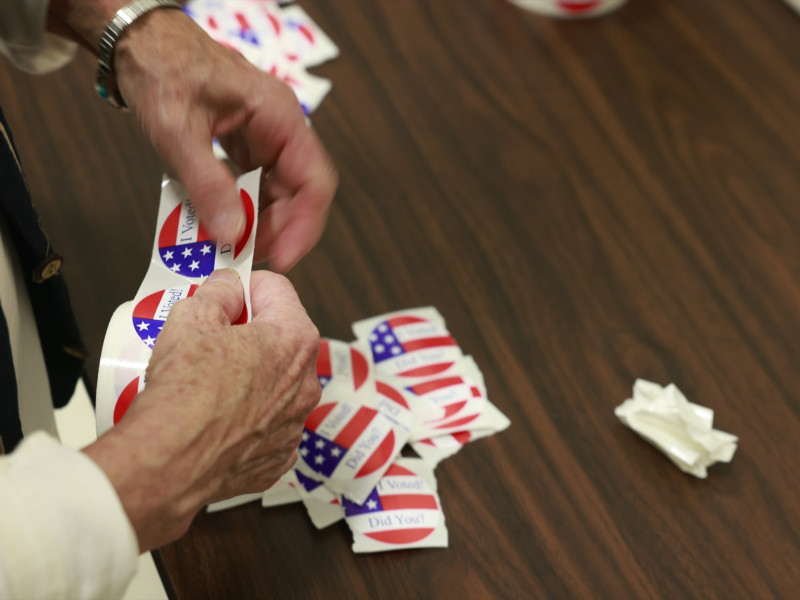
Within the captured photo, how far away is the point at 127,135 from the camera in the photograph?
1.32 metres

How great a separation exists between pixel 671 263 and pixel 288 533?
25.8 inches

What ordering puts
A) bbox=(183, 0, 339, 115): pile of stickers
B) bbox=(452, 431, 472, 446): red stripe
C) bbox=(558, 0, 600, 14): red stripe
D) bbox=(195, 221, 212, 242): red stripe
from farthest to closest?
1. bbox=(558, 0, 600, 14): red stripe
2. bbox=(183, 0, 339, 115): pile of stickers
3. bbox=(452, 431, 472, 446): red stripe
4. bbox=(195, 221, 212, 242): red stripe

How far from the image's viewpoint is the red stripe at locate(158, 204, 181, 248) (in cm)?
92

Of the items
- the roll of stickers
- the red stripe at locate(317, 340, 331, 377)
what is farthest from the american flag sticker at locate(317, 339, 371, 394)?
the roll of stickers

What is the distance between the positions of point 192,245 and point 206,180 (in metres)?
0.09

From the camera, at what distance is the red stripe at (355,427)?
99 cm

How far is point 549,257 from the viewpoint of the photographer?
3.94 ft

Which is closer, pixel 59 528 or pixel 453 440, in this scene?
pixel 59 528

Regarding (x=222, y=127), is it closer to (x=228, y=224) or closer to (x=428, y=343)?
(x=228, y=224)

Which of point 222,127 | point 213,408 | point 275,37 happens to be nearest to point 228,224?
point 222,127

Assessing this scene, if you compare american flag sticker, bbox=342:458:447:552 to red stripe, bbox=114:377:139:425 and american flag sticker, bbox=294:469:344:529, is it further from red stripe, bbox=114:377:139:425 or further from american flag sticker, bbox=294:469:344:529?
red stripe, bbox=114:377:139:425

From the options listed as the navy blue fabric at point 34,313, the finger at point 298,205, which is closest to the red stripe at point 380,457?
the finger at point 298,205

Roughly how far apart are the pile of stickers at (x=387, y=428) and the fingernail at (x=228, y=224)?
24 centimetres

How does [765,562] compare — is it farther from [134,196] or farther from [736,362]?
[134,196]
